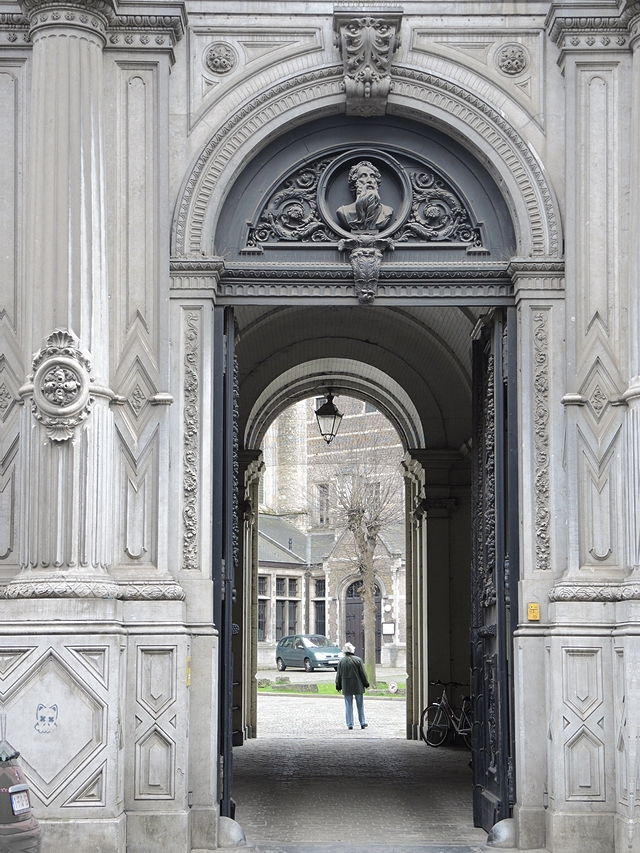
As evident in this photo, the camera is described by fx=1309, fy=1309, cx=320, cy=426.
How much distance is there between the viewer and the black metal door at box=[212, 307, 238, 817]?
34.8ft

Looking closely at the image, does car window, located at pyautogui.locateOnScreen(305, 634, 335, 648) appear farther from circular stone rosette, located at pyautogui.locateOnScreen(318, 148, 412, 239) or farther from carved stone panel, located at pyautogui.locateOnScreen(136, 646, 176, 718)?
carved stone panel, located at pyautogui.locateOnScreen(136, 646, 176, 718)

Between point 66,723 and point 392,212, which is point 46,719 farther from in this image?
point 392,212

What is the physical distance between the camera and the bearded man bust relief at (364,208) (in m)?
11.1

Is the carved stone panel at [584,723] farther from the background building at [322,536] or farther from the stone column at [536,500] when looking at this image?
the background building at [322,536]

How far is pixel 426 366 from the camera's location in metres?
19.9

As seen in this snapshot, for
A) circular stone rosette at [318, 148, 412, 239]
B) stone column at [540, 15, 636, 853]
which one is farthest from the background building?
stone column at [540, 15, 636, 853]

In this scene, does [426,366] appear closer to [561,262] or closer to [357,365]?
[357,365]

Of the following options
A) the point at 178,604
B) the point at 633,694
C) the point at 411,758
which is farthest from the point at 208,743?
the point at 411,758

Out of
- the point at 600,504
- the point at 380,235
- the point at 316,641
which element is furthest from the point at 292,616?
the point at 600,504

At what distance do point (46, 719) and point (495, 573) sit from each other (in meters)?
3.90

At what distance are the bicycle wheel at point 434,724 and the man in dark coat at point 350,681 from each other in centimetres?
223

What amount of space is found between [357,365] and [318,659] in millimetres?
31215

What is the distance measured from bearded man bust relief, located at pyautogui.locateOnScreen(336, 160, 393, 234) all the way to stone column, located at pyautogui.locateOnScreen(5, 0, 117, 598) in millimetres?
2120

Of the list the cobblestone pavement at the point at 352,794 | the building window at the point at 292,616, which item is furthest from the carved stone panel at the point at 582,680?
the building window at the point at 292,616
